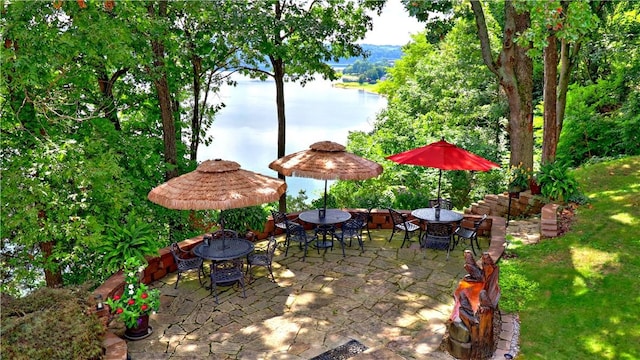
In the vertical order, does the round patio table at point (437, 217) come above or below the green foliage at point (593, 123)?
below

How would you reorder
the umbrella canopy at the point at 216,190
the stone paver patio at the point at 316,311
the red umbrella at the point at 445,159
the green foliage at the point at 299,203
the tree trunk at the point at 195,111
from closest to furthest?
the stone paver patio at the point at 316,311 < the umbrella canopy at the point at 216,190 < the red umbrella at the point at 445,159 < the tree trunk at the point at 195,111 < the green foliage at the point at 299,203

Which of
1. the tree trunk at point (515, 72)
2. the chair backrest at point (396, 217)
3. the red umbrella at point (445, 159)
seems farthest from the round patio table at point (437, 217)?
the tree trunk at point (515, 72)

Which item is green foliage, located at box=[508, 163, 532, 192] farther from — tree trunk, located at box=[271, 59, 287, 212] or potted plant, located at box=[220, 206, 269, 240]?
potted plant, located at box=[220, 206, 269, 240]

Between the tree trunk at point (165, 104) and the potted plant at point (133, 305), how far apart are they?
4.72m

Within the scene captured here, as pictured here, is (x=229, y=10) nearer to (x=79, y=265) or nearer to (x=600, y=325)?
(x=79, y=265)

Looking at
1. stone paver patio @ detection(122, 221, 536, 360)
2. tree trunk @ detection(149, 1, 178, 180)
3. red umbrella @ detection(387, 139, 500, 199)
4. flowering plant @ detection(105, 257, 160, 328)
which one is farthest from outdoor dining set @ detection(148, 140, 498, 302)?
tree trunk @ detection(149, 1, 178, 180)

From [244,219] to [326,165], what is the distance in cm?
229

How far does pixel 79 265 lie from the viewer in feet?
29.0

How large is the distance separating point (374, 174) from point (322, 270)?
7.93 feet

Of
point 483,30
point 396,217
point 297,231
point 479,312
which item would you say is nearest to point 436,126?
point 483,30

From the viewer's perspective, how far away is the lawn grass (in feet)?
20.3

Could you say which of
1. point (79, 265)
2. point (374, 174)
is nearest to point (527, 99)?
point (374, 174)

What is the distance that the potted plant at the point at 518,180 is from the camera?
39.6 ft

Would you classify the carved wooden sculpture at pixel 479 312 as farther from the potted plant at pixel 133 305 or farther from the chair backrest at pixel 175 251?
the chair backrest at pixel 175 251
